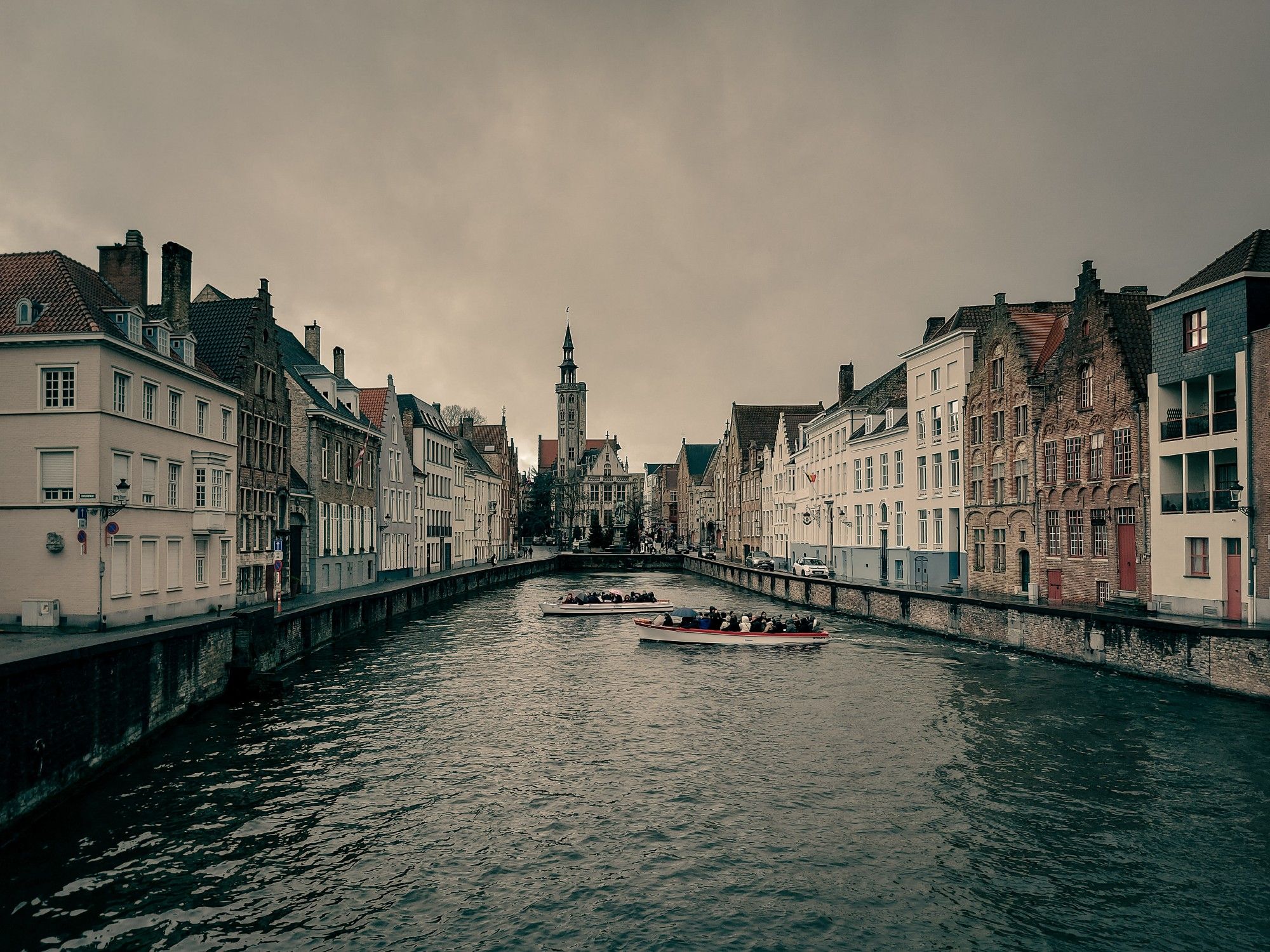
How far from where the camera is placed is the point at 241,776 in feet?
63.1

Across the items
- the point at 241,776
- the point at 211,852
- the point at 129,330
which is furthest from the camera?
the point at 129,330

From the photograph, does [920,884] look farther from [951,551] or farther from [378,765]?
[951,551]

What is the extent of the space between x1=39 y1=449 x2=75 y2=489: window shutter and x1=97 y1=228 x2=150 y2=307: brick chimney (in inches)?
361

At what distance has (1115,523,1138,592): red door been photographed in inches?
1420

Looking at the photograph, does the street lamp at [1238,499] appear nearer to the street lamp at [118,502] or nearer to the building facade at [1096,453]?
the building facade at [1096,453]

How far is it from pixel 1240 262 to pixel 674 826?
29.0 m

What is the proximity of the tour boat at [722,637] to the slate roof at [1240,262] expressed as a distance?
20641 mm

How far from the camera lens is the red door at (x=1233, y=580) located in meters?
30.3

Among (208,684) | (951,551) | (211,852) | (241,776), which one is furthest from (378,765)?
(951,551)

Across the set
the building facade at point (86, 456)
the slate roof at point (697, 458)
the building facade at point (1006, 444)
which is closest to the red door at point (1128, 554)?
the building facade at point (1006, 444)

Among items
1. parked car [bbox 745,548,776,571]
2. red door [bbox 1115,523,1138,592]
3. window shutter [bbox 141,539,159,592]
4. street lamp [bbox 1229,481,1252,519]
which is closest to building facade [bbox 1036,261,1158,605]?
red door [bbox 1115,523,1138,592]

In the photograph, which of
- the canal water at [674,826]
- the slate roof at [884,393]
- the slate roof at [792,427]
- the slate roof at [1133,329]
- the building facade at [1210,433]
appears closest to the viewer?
the canal water at [674,826]

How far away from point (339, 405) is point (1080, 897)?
5420 centimetres

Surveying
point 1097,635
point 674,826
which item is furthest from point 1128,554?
point 674,826
